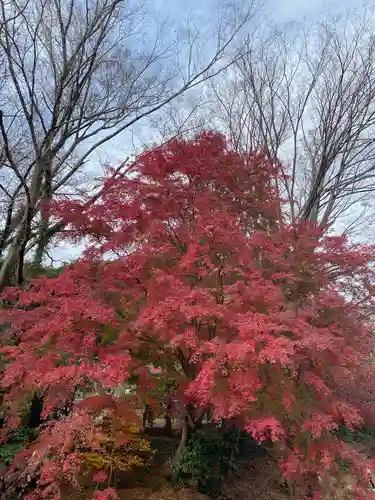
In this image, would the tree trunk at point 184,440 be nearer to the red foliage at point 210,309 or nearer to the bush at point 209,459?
the bush at point 209,459

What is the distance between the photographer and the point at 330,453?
11.9 ft

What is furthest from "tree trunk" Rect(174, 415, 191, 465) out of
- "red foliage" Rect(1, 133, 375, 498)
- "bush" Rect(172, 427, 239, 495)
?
"red foliage" Rect(1, 133, 375, 498)

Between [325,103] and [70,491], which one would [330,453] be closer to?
[70,491]

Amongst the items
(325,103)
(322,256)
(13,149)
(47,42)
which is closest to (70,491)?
(322,256)

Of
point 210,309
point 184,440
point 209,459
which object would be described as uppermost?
point 210,309

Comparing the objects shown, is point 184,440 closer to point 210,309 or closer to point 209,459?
point 209,459

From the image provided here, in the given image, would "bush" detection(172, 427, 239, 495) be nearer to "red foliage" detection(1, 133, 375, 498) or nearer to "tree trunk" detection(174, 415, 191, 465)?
"tree trunk" detection(174, 415, 191, 465)

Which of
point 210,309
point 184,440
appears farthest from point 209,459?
point 210,309

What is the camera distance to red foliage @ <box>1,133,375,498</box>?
3.39 m

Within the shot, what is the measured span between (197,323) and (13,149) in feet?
15.3

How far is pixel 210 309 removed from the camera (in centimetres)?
342

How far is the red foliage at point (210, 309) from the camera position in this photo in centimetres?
339

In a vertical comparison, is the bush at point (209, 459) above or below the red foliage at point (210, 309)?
below

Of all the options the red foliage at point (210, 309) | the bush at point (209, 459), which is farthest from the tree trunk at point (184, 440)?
the red foliage at point (210, 309)
